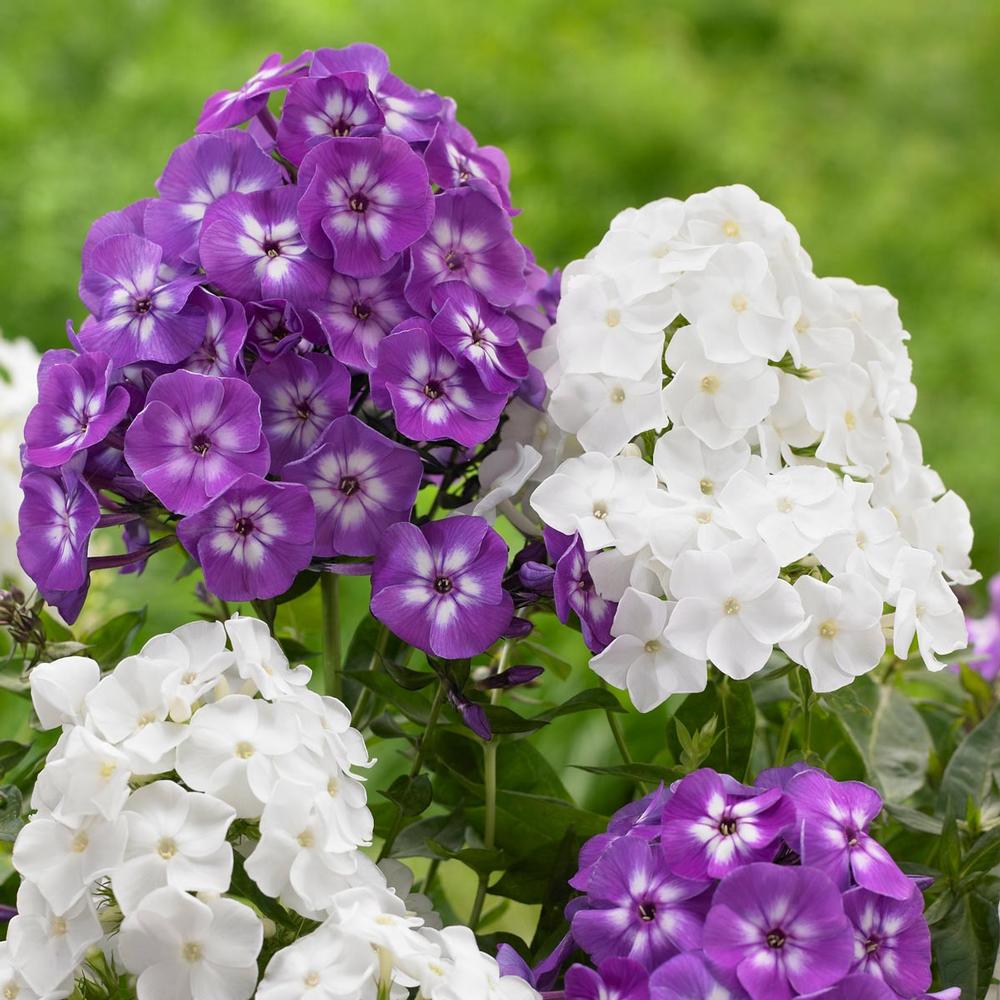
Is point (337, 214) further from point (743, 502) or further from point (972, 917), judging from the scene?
point (972, 917)

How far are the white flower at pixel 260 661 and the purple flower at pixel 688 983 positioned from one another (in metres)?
0.20

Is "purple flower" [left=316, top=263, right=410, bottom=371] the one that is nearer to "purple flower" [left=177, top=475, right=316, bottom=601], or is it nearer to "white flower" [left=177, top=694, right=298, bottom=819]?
"purple flower" [left=177, top=475, right=316, bottom=601]

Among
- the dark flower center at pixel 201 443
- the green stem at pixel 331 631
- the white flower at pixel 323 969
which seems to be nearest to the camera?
the white flower at pixel 323 969

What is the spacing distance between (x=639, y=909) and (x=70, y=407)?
1.20 ft

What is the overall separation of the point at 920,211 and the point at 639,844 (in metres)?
2.97

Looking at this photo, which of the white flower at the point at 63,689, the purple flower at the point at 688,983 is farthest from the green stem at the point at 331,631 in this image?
the purple flower at the point at 688,983

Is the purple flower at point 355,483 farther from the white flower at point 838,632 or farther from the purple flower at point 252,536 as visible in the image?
the white flower at point 838,632

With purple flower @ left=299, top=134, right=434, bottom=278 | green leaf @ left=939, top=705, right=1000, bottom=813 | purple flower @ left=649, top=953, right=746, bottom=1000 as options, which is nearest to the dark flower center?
purple flower @ left=299, top=134, right=434, bottom=278

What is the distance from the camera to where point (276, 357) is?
675mm

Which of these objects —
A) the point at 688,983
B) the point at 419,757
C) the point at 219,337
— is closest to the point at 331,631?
the point at 419,757

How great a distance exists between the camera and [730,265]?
72 cm

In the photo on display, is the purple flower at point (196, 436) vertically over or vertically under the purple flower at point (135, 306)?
under

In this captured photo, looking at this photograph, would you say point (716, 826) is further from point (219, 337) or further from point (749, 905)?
point (219, 337)

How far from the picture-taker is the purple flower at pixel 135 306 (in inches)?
26.3
